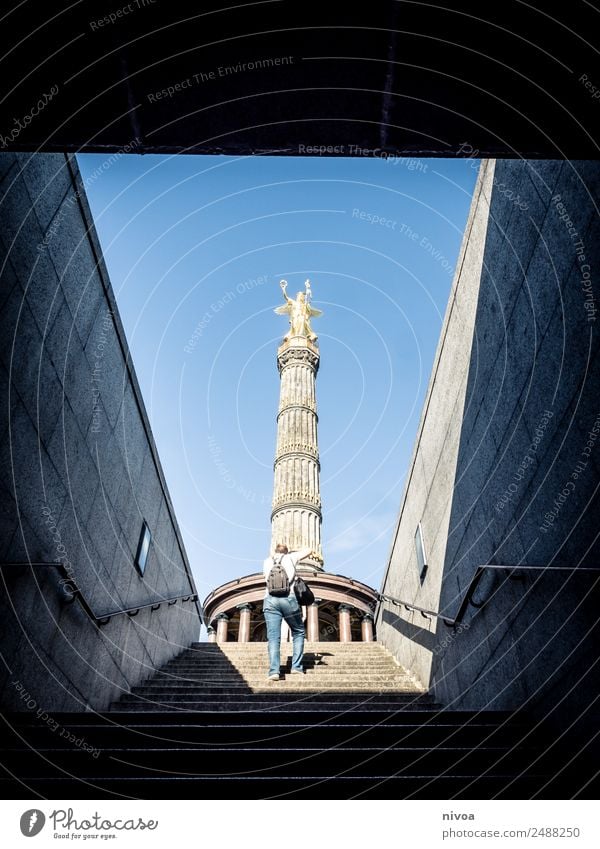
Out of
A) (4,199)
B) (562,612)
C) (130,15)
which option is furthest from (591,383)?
(4,199)

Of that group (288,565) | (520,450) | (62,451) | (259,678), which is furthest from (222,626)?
(520,450)

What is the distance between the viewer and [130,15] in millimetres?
2959

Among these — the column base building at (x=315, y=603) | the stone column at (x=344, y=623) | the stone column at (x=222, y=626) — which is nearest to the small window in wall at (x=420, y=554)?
the column base building at (x=315, y=603)

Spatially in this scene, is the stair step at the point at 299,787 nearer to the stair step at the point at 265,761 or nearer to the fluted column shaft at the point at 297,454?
the stair step at the point at 265,761

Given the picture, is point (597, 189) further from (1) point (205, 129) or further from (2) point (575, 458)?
(1) point (205, 129)

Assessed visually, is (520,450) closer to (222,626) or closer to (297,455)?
(222,626)

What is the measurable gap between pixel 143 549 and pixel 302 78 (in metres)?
6.07

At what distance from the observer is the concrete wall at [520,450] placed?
3771mm

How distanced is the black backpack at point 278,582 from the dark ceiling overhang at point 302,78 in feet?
16.6

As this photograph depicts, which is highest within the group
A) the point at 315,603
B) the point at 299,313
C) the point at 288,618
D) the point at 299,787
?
the point at 299,313

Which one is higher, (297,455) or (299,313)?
(299,313)

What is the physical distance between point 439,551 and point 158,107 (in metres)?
5.41

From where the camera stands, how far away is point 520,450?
4.85 m

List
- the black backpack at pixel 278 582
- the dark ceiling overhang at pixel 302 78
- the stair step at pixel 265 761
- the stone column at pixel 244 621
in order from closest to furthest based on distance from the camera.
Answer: the dark ceiling overhang at pixel 302 78, the stair step at pixel 265 761, the black backpack at pixel 278 582, the stone column at pixel 244 621
